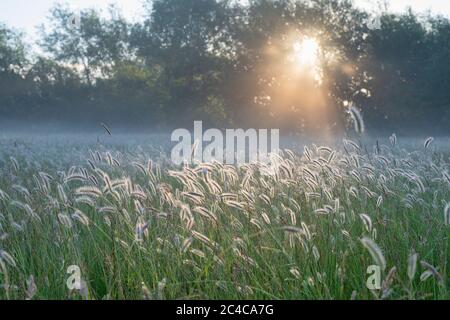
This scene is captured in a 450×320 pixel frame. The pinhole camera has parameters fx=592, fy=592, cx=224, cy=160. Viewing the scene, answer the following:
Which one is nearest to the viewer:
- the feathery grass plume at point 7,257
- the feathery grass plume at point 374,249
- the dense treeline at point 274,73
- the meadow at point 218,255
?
the feathery grass plume at point 374,249

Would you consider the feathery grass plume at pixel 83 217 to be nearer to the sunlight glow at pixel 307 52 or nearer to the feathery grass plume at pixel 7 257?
the feathery grass plume at pixel 7 257

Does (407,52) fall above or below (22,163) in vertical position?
above

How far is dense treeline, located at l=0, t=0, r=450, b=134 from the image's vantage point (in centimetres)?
3094

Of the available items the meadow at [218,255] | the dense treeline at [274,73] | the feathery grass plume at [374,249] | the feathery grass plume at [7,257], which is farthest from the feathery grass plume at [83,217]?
the dense treeline at [274,73]

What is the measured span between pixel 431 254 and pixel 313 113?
93.5 feet

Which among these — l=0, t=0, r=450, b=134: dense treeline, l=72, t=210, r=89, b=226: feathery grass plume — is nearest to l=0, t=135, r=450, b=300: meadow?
l=72, t=210, r=89, b=226: feathery grass plume

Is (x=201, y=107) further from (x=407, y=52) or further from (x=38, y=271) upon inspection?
(x=38, y=271)

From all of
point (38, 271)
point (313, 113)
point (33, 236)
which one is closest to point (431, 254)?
point (38, 271)

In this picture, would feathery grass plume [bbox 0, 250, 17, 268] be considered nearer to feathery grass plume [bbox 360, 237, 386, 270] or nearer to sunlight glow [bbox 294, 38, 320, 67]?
feathery grass plume [bbox 360, 237, 386, 270]

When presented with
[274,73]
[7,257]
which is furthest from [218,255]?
[274,73]

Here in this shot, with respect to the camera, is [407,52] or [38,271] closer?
[38,271]

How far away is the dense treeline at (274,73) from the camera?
102 ft

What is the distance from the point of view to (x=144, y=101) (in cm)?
3534
